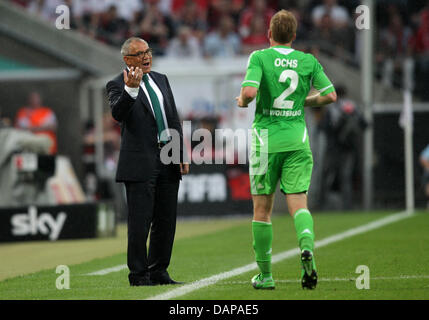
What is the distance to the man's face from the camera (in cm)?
852

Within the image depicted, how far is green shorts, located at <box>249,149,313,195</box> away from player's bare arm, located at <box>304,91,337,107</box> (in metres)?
0.41

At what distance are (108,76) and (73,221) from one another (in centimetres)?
Result: 775

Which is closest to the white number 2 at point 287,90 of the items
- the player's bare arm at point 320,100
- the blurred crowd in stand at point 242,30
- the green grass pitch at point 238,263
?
the player's bare arm at point 320,100

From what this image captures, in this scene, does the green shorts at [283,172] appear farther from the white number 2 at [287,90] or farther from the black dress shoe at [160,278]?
the black dress shoe at [160,278]

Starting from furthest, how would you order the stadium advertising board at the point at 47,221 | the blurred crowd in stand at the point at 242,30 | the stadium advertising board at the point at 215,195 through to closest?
the blurred crowd in stand at the point at 242,30, the stadium advertising board at the point at 215,195, the stadium advertising board at the point at 47,221

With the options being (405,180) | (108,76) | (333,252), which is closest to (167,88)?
(333,252)

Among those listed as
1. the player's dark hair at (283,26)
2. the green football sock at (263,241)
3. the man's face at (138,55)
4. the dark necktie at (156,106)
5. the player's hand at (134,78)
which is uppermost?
the player's dark hair at (283,26)

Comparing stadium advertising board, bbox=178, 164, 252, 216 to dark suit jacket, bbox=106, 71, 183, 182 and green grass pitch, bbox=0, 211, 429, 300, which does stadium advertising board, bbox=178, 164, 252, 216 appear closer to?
green grass pitch, bbox=0, 211, 429, 300

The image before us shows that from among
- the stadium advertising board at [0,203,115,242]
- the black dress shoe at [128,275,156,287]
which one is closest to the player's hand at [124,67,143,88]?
the black dress shoe at [128,275,156,287]

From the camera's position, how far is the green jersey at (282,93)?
802cm

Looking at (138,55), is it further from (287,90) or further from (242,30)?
(242,30)

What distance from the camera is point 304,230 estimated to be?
25.7 ft

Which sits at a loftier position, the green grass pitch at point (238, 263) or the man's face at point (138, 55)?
the man's face at point (138, 55)

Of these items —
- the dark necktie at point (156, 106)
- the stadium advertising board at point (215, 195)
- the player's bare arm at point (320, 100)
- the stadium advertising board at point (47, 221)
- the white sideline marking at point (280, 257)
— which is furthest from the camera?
the stadium advertising board at point (215, 195)
